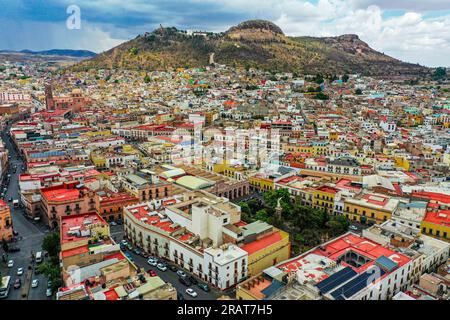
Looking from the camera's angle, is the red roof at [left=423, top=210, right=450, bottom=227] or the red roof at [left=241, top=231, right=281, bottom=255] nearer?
the red roof at [left=241, top=231, right=281, bottom=255]

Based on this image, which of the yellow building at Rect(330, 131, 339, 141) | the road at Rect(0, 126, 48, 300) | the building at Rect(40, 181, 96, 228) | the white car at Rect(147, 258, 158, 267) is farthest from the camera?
the yellow building at Rect(330, 131, 339, 141)

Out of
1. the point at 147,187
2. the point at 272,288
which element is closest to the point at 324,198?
the point at 147,187

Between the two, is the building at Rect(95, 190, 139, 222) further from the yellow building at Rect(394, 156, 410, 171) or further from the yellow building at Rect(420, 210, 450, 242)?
the yellow building at Rect(394, 156, 410, 171)

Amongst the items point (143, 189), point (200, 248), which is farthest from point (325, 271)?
point (143, 189)

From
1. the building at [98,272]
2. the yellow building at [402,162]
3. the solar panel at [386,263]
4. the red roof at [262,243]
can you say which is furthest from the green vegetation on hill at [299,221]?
the yellow building at [402,162]

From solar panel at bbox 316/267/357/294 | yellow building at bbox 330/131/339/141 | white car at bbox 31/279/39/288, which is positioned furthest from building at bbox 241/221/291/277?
yellow building at bbox 330/131/339/141

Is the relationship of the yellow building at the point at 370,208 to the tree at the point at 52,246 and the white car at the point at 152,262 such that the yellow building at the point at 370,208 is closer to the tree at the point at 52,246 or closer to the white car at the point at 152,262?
the white car at the point at 152,262
